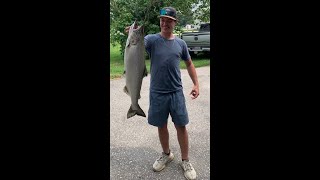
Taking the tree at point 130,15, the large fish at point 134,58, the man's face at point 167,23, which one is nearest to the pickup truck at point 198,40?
the tree at point 130,15

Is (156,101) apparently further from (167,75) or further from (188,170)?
(188,170)

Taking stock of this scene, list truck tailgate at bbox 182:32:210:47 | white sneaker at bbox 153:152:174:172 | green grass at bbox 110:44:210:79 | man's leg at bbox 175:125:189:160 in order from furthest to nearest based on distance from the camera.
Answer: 1. truck tailgate at bbox 182:32:210:47
2. green grass at bbox 110:44:210:79
3. white sneaker at bbox 153:152:174:172
4. man's leg at bbox 175:125:189:160

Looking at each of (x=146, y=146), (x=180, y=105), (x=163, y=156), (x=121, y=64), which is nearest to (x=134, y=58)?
(x=180, y=105)

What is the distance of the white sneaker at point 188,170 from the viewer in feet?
13.2

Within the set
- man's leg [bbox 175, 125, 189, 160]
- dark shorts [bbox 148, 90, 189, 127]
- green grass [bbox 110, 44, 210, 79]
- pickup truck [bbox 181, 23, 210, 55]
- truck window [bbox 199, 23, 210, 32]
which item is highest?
truck window [bbox 199, 23, 210, 32]

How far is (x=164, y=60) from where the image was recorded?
12.0ft

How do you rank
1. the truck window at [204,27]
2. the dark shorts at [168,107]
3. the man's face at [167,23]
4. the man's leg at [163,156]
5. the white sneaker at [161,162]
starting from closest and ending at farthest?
the man's face at [167,23] → the dark shorts at [168,107] → the man's leg at [163,156] → the white sneaker at [161,162] → the truck window at [204,27]

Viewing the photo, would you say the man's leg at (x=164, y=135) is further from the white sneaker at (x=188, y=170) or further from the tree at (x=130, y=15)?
the tree at (x=130, y=15)

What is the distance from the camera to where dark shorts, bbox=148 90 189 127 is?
3809mm

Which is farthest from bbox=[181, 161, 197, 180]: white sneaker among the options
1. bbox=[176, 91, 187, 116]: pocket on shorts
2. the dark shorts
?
bbox=[176, 91, 187, 116]: pocket on shorts

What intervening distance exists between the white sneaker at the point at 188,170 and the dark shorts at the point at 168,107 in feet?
2.00

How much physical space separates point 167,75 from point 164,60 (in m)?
0.18

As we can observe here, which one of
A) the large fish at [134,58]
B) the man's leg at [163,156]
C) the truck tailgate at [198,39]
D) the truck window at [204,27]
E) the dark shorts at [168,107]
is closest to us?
the large fish at [134,58]

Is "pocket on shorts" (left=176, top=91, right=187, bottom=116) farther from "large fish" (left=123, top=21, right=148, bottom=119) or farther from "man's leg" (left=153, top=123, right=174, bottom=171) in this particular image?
"large fish" (left=123, top=21, right=148, bottom=119)
